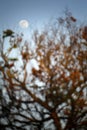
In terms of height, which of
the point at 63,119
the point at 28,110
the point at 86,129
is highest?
the point at 28,110

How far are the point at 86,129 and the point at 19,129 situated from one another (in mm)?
4993

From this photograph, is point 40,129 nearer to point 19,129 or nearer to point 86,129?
point 19,129

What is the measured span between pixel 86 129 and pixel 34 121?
395 cm

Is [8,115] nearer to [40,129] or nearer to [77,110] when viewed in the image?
[40,129]

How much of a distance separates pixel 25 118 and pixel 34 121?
30.7 inches

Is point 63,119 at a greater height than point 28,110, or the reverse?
point 28,110

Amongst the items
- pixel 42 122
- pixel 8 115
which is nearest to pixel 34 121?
pixel 42 122

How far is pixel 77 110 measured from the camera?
58.0 feet

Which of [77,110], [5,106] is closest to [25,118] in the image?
[5,106]

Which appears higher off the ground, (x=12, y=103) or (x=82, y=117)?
(x=12, y=103)

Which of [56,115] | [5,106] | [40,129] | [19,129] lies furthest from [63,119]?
[5,106]

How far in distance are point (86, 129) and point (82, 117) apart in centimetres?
91

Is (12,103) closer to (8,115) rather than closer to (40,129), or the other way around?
(8,115)

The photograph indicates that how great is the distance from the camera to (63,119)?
1794 centimetres
